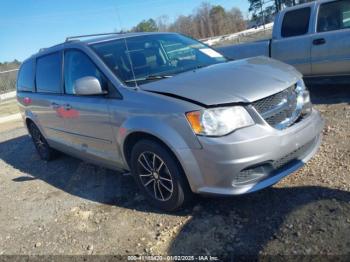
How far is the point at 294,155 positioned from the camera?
3.60 m

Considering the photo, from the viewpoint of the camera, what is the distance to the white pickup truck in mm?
6715

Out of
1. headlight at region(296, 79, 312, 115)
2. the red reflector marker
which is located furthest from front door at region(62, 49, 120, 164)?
headlight at region(296, 79, 312, 115)

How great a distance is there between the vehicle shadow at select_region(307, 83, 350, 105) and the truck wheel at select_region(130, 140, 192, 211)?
4.19 meters

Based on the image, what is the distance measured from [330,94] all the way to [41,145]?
5.48 metres

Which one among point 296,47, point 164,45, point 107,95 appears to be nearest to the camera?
point 107,95

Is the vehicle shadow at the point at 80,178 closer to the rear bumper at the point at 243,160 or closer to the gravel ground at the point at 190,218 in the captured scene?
the gravel ground at the point at 190,218

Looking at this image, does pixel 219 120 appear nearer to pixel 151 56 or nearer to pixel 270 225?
pixel 270 225

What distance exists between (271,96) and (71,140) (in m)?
2.87

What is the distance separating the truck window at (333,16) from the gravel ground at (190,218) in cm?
214

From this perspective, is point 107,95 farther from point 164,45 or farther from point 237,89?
point 237,89

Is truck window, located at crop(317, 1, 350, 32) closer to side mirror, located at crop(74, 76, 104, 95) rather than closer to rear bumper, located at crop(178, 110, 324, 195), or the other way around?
rear bumper, located at crop(178, 110, 324, 195)

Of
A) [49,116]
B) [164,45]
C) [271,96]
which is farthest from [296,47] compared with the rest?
[49,116]

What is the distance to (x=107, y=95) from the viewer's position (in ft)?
13.4

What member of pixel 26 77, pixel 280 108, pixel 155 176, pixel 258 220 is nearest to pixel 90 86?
pixel 155 176
